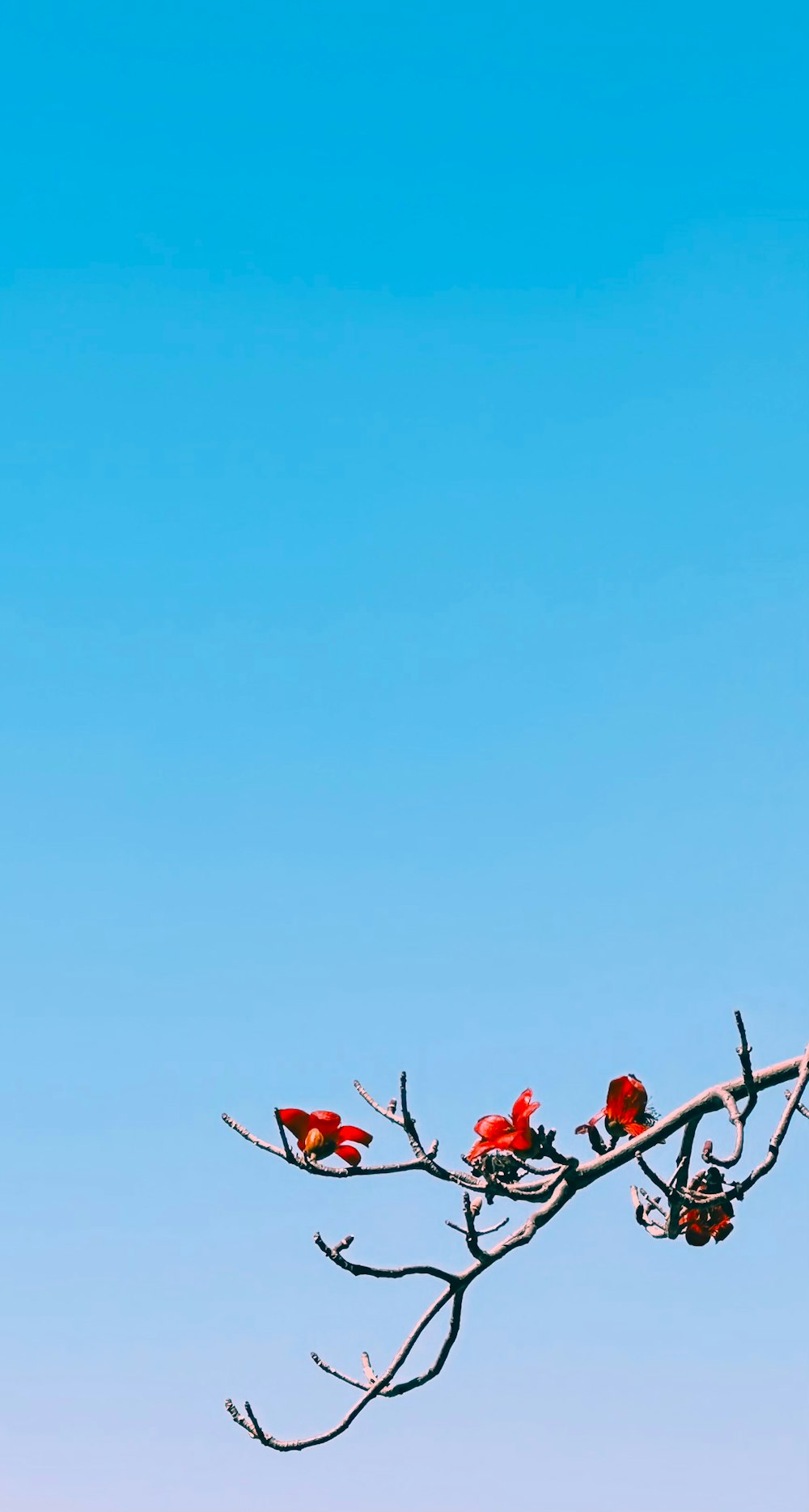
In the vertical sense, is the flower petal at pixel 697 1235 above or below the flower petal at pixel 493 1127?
below

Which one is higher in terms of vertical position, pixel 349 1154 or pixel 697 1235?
pixel 349 1154

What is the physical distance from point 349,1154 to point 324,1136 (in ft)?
0.36

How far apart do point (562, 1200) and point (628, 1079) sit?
54 cm

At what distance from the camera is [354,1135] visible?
6.10 metres

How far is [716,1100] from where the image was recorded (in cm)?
595

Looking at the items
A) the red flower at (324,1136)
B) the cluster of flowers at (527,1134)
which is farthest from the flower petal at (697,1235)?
→ the red flower at (324,1136)

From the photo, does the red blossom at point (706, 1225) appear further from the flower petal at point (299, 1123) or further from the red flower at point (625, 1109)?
the flower petal at point (299, 1123)

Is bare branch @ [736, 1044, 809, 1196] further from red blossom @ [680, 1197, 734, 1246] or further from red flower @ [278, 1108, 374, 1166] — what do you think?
red flower @ [278, 1108, 374, 1166]

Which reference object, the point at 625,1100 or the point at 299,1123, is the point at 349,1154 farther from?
the point at 625,1100

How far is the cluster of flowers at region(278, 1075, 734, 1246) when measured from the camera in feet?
19.3

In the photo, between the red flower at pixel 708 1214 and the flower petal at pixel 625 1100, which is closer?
the red flower at pixel 708 1214

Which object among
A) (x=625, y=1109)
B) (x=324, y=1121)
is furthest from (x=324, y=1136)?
(x=625, y=1109)

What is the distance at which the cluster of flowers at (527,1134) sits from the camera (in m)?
5.88

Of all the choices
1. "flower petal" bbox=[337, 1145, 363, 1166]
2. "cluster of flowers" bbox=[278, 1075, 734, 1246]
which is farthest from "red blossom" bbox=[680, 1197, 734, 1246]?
"flower petal" bbox=[337, 1145, 363, 1166]
